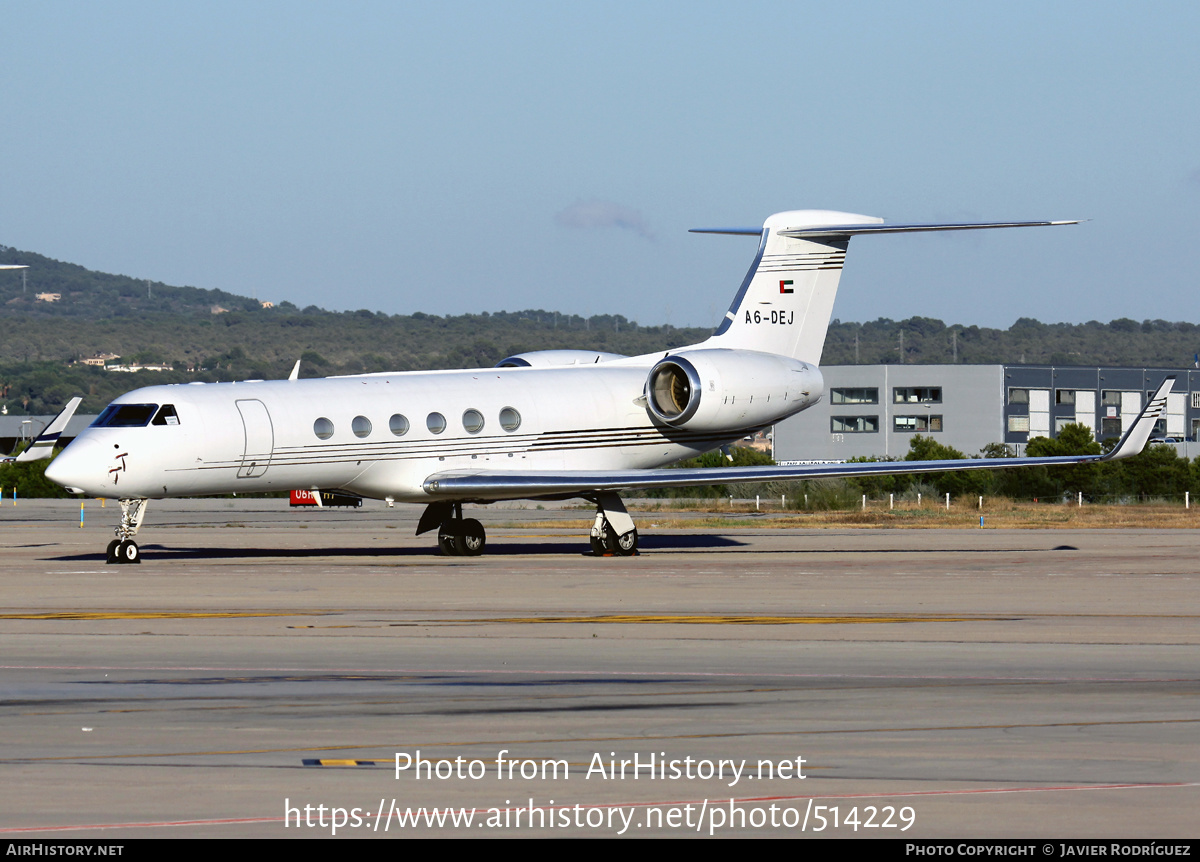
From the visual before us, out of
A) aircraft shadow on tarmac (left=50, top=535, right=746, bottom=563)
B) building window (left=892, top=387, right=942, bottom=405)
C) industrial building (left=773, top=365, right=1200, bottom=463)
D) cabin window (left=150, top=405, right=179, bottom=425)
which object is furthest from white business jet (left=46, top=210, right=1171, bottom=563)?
building window (left=892, top=387, right=942, bottom=405)

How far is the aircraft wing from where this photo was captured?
25219 millimetres

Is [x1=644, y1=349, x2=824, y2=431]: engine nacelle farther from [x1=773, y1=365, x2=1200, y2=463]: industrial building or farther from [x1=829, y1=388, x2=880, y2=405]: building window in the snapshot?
[x1=829, y1=388, x2=880, y2=405]: building window

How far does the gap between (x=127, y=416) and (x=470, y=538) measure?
6.57 m

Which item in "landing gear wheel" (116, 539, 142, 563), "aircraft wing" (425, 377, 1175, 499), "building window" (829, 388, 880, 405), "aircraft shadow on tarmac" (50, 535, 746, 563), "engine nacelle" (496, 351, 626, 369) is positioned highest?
"building window" (829, 388, 880, 405)

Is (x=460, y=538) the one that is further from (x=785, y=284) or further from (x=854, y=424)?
(x=854, y=424)

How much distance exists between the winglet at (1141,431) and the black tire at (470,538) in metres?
11.1

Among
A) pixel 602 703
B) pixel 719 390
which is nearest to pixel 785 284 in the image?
pixel 719 390

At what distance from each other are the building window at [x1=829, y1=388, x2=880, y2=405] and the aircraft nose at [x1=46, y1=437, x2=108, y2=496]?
97.7 meters

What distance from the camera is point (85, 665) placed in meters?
12.4

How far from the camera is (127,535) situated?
81.4 feet

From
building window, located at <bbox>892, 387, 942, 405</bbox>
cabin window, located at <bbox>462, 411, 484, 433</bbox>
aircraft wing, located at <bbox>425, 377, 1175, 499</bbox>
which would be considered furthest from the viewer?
building window, located at <bbox>892, 387, 942, 405</bbox>

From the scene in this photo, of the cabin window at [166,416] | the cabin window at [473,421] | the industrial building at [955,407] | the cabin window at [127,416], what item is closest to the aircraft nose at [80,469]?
the cabin window at [127,416]

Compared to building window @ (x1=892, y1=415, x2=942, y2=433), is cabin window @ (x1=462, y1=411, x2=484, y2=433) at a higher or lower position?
higher

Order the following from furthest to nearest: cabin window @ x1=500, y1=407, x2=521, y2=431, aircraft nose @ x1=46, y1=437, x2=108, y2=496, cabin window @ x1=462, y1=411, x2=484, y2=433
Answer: cabin window @ x1=500, y1=407, x2=521, y2=431
cabin window @ x1=462, y1=411, x2=484, y2=433
aircraft nose @ x1=46, y1=437, x2=108, y2=496
